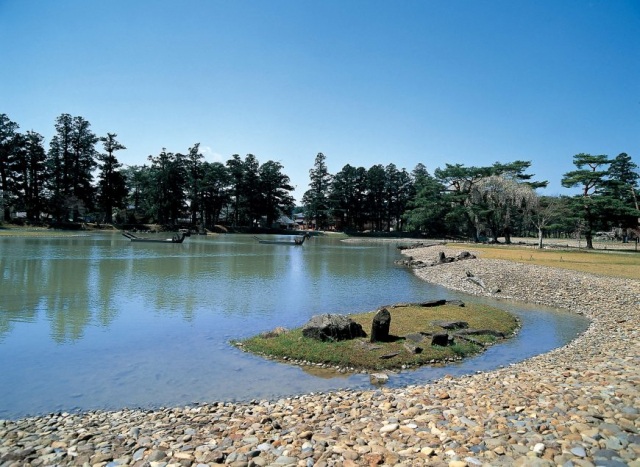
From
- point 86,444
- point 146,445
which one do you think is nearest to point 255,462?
point 146,445

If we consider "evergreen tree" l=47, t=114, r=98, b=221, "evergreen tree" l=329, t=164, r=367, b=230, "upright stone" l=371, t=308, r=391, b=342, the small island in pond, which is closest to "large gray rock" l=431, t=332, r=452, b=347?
the small island in pond

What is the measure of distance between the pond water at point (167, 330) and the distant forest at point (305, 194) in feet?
122

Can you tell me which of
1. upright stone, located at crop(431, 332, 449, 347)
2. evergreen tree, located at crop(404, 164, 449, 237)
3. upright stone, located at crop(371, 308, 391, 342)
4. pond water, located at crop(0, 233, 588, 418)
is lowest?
pond water, located at crop(0, 233, 588, 418)

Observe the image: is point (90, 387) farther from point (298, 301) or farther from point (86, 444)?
point (298, 301)

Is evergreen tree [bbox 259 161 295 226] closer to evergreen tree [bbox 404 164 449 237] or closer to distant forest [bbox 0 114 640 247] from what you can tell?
distant forest [bbox 0 114 640 247]

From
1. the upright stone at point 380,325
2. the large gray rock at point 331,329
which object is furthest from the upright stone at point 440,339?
the large gray rock at point 331,329

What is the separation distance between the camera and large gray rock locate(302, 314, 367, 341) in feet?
40.5

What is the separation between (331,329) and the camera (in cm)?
1241

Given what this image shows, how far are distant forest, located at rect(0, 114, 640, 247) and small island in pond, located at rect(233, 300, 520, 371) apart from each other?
43.4m

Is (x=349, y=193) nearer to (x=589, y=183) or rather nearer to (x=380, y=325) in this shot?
(x=589, y=183)

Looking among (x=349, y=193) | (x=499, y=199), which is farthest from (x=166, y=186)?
(x=499, y=199)

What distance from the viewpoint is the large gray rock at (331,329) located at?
40.5 ft

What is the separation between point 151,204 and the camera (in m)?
85.1

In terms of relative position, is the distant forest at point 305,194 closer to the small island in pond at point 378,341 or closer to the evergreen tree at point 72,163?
the evergreen tree at point 72,163
